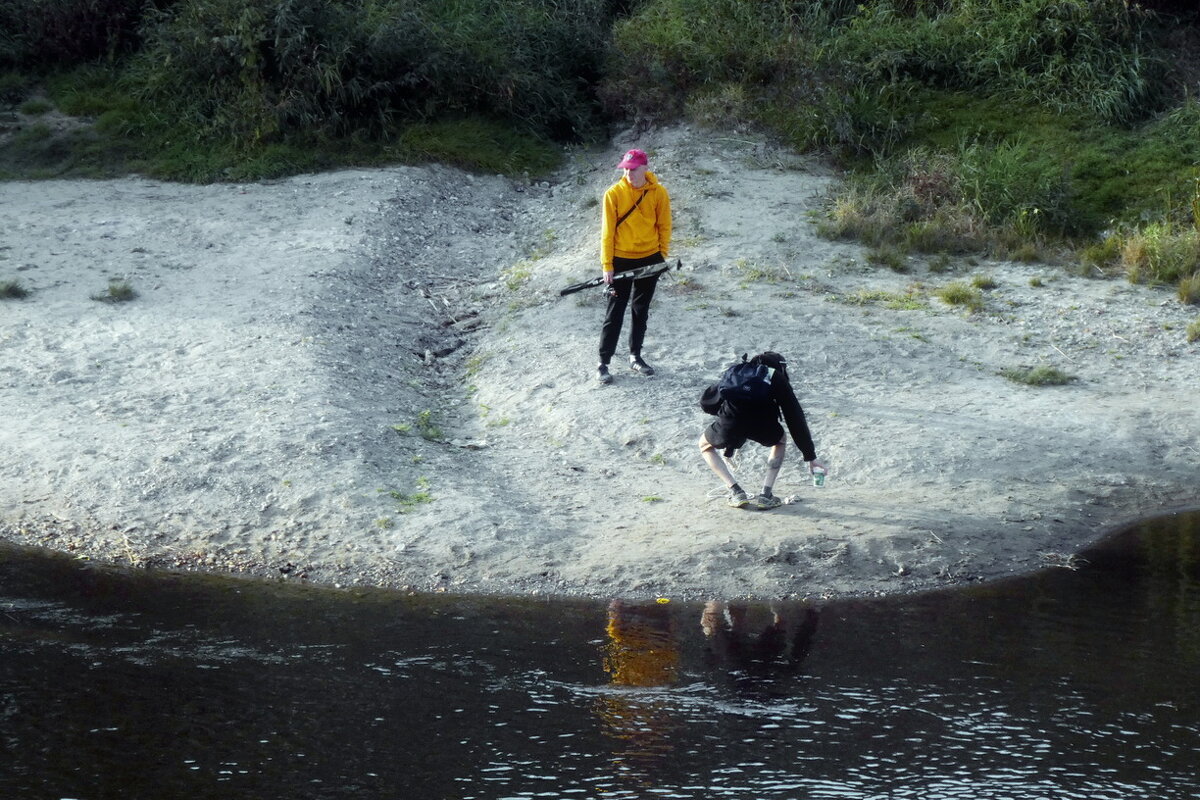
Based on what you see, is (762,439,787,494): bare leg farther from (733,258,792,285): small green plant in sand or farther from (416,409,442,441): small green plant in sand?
(733,258,792,285): small green plant in sand

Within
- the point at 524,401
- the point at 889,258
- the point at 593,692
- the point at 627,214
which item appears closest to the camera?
the point at 593,692

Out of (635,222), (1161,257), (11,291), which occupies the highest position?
(635,222)

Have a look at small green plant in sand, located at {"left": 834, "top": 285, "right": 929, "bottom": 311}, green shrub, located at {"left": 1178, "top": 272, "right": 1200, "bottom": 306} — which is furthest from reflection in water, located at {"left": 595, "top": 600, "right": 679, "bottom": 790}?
green shrub, located at {"left": 1178, "top": 272, "right": 1200, "bottom": 306}

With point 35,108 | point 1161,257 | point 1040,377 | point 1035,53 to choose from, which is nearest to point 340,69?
point 35,108

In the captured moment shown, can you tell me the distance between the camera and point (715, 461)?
796 cm

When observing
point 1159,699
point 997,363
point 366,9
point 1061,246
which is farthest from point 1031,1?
point 1159,699

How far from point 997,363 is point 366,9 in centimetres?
936

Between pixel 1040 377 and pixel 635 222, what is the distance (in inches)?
136

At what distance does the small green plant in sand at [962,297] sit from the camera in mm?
11516

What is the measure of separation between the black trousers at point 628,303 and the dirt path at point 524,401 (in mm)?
326

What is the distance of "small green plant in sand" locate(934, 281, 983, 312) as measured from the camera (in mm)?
11516

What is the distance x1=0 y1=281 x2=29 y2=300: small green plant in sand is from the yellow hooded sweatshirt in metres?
5.46

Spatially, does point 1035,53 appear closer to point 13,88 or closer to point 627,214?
point 627,214

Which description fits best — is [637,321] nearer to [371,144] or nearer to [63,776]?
[63,776]
